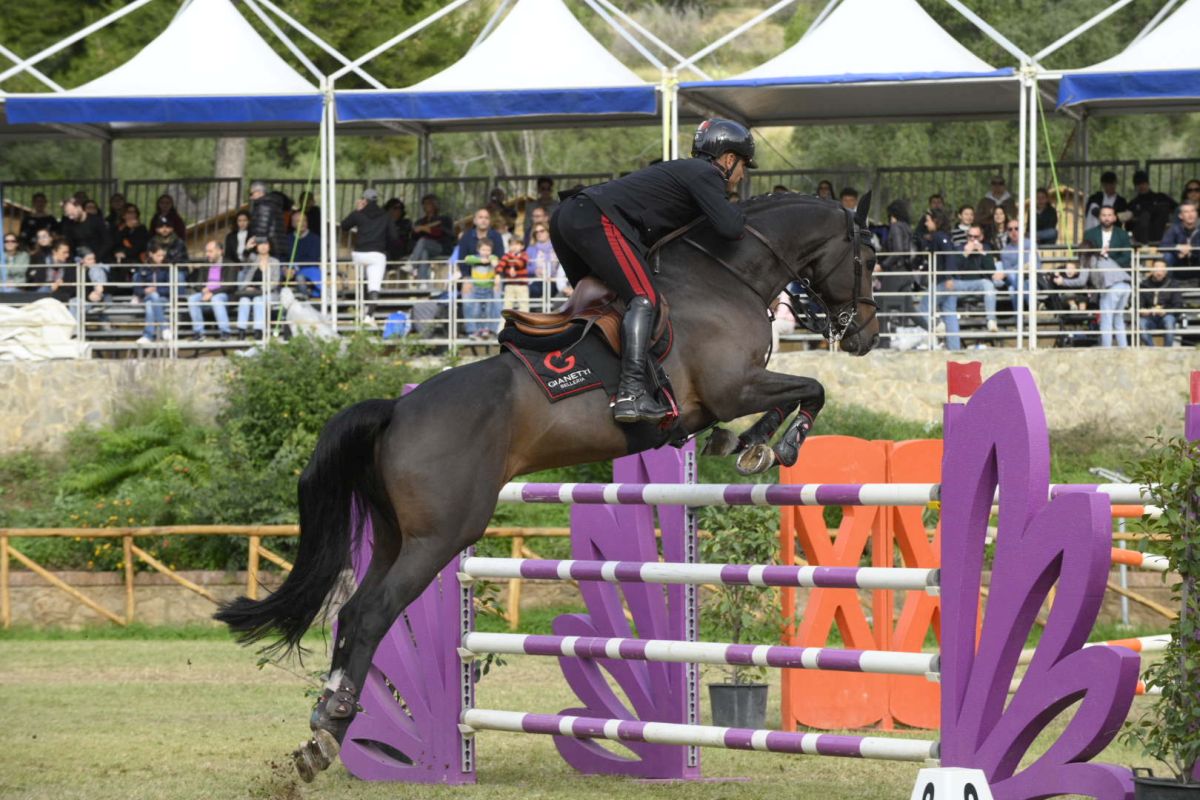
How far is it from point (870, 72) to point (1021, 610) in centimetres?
1214

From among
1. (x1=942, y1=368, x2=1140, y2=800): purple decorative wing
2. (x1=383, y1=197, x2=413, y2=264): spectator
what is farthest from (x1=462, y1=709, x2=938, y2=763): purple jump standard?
(x1=383, y1=197, x2=413, y2=264): spectator

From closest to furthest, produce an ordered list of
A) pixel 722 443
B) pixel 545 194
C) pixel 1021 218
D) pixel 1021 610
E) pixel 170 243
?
pixel 1021 610, pixel 722 443, pixel 1021 218, pixel 170 243, pixel 545 194

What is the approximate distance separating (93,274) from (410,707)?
1182 cm

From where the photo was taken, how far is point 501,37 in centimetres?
1839

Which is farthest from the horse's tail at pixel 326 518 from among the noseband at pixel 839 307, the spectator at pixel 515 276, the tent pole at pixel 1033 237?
the tent pole at pixel 1033 237

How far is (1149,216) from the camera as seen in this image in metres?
18.0

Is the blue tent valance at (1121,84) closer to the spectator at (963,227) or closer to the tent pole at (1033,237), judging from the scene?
the tent pole at (1033,237)

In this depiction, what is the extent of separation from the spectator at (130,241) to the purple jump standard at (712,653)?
1249cm

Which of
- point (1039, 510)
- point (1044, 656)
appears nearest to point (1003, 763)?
point (1044, 656)

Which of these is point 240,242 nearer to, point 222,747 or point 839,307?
point 222,747

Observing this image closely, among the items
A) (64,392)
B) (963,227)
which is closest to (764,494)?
(963,227)

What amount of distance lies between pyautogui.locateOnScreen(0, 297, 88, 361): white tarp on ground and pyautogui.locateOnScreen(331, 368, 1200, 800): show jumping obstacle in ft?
37.0

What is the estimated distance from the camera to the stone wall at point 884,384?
16891 millimetres

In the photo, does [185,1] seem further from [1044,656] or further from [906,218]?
[1044,656]
